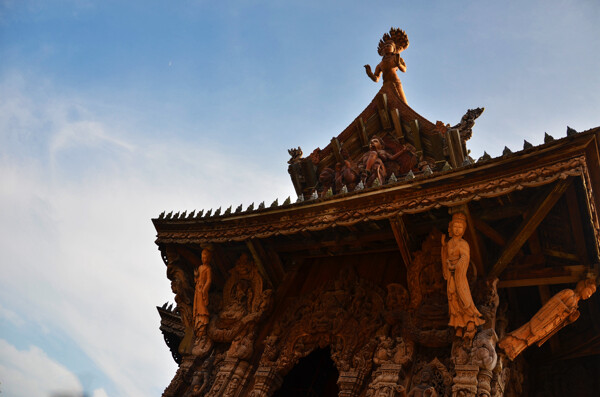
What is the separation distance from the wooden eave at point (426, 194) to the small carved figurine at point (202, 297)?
437mm

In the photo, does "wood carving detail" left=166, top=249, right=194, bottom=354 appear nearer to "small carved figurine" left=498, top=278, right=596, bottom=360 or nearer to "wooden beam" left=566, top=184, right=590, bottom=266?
"small carved figurine" left=498, top=278, right=596, bottom=360

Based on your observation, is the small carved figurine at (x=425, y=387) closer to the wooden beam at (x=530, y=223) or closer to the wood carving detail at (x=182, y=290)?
the wooden beam at (x=530, y=223)

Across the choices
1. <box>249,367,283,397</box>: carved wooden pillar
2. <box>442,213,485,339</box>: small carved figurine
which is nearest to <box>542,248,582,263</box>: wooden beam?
<box>442,213,485,339</box>: small carved figurine

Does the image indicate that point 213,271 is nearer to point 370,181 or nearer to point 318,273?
point 318,273

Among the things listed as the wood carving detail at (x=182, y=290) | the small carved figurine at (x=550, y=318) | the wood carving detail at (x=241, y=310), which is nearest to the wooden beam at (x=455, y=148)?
the small carved figurine at (x=550, y=318)

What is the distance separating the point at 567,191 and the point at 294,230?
351 cm

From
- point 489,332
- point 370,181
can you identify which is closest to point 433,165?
point 370,181

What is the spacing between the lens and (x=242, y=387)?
22.6ft

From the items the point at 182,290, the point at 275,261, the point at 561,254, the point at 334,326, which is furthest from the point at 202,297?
the point at 561,254

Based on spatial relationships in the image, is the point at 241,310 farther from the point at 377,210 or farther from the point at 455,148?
the point at 455,148

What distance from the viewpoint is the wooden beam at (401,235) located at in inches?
233

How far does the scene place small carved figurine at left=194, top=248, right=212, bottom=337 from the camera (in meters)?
7.71

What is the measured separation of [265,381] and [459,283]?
10.8 feet

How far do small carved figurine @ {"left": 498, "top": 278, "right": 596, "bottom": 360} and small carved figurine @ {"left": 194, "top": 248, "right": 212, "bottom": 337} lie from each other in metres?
4.68
